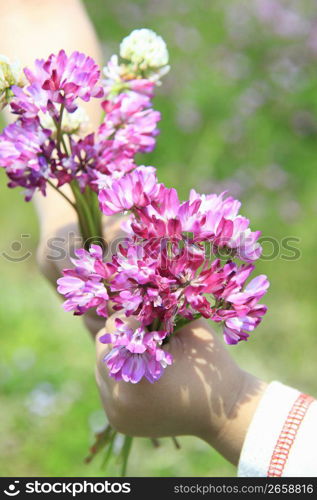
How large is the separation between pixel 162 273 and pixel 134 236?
→ 0.07 metres

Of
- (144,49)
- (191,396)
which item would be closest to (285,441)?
(191,396)

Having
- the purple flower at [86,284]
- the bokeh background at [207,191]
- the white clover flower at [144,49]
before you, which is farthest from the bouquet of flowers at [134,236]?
the bokeh background at [207,191]

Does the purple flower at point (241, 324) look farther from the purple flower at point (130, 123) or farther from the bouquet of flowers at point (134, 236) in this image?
the purple flower at point (130, 123)

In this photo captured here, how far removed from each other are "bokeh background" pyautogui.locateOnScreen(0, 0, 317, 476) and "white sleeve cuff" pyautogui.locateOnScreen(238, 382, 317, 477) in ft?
3.32

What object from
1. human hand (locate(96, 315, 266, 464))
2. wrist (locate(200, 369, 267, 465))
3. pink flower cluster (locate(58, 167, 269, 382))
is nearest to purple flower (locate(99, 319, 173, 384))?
pink flower cluster (locate(58, 167, 269, 382))

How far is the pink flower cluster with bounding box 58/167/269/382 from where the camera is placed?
772 millimetres

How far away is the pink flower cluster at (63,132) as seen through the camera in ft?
2.79

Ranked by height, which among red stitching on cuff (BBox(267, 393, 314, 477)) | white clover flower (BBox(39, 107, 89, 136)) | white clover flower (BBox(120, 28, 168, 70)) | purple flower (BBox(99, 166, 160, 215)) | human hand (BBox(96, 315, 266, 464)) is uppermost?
white clover flower (BBox(120, 28, 168, 70))

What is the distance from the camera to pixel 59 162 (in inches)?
35.6

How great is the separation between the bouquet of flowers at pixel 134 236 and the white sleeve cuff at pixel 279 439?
0.23m

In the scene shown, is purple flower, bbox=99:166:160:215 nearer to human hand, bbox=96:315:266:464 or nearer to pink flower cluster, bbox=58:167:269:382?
pink flower cluster, bbox=58:167:269:382

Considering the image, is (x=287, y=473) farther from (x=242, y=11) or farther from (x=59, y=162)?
(x=242, y=11)

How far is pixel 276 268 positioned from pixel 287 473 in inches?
65.1

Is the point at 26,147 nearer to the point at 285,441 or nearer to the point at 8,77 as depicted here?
the point at 8,77
